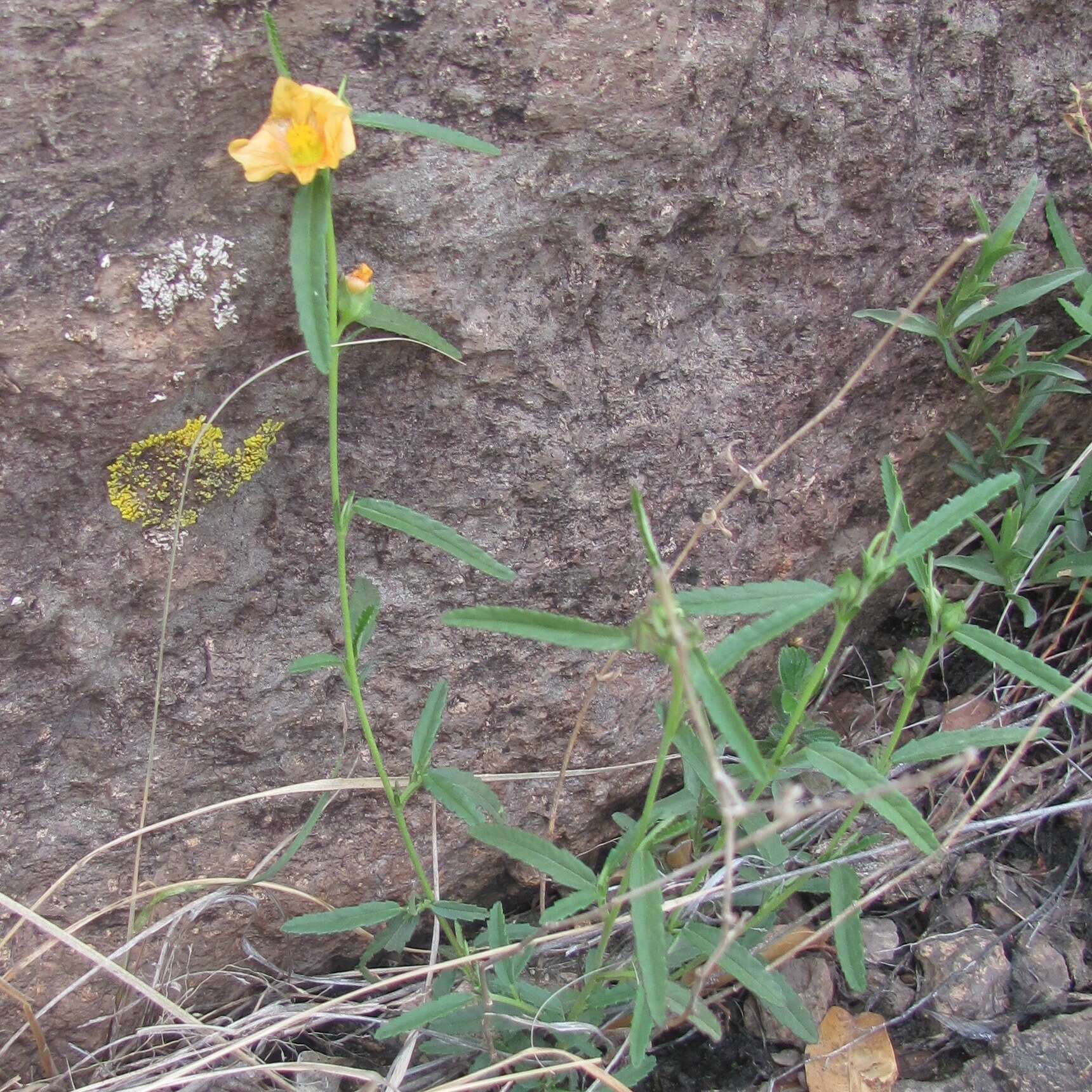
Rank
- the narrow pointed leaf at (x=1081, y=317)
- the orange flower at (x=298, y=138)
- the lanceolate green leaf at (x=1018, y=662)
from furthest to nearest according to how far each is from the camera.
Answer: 1. the narrow pointed leaf at (x=1081, y=317)
2. the lanceolate green leaf at (x=1018, y=662)
3. the orange flower at (x=298, y=138)

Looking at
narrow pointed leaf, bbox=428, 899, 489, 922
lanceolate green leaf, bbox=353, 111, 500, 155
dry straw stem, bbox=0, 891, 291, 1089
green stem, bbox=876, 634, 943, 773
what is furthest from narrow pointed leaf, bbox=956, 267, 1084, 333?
dry straw stem, bbox=0, 891, 291, 1089

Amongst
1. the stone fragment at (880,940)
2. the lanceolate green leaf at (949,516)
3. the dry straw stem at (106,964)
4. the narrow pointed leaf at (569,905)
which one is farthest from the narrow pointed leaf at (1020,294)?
the dry straw stem at (106,964)

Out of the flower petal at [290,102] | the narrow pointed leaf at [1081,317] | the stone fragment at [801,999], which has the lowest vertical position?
the stone fragment at [801,999]

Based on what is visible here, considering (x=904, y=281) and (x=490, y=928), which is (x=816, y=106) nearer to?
(x=904, y=281)

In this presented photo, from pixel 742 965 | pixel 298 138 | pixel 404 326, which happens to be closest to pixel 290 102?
pixel 298 138

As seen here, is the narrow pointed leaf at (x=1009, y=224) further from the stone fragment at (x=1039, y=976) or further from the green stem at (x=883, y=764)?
the stone fragment at (x=1039, y=976)

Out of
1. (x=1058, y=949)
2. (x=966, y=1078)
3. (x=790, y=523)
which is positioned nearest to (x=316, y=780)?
(x=790, y=523)
